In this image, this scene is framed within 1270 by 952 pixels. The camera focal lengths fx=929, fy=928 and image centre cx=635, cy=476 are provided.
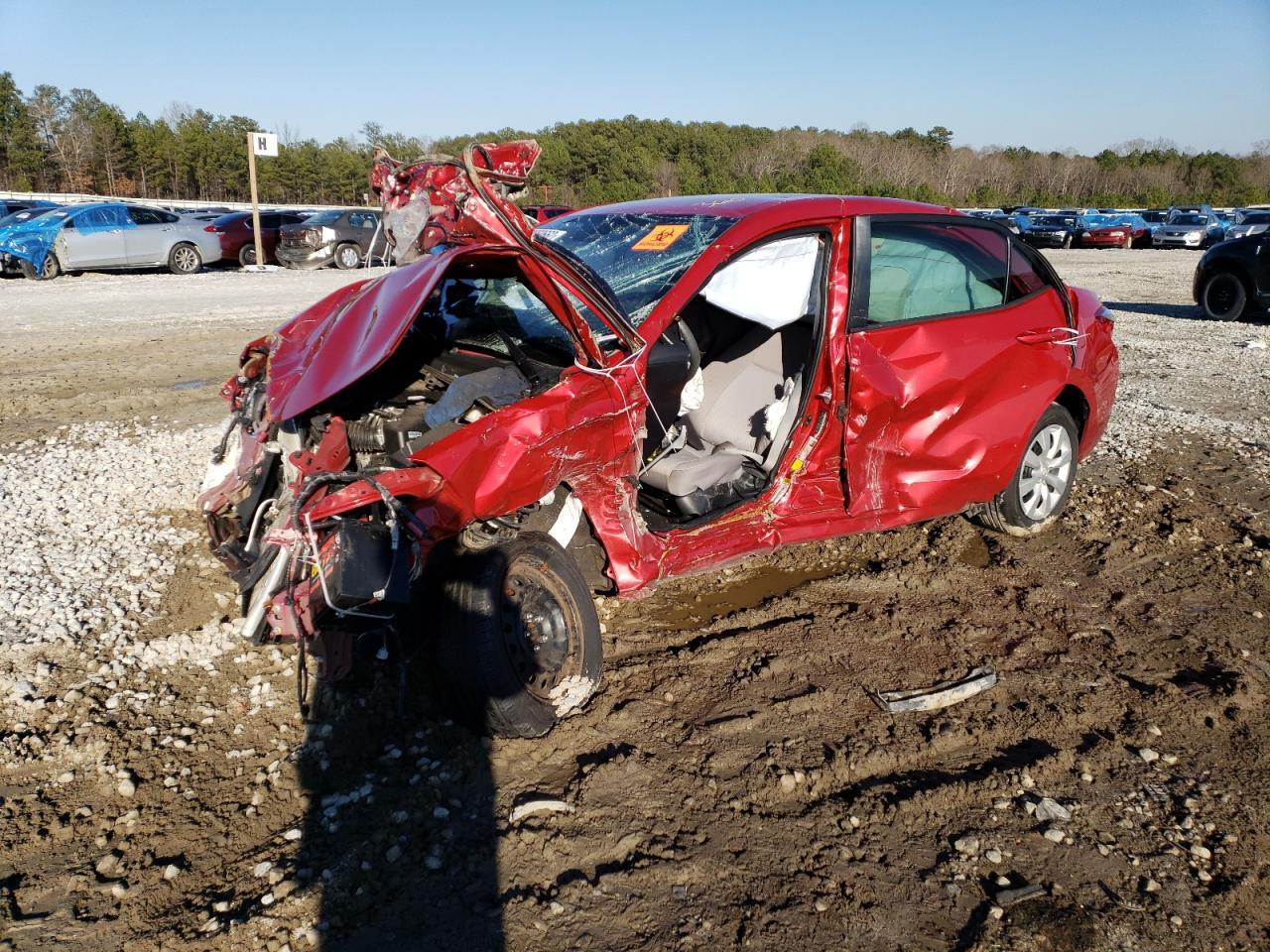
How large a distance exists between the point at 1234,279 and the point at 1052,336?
1062cm

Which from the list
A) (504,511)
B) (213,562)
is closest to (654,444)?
(504,511)

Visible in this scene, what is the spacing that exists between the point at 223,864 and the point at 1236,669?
12.4 ft

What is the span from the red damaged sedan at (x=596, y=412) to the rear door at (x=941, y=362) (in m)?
0.01

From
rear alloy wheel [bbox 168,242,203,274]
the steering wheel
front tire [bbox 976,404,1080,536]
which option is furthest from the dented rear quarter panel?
rear alloy wheel [bbox 168,242,203,274]

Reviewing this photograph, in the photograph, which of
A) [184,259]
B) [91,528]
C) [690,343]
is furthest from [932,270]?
[184,259]

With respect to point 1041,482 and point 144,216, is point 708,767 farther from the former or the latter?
point 144,216

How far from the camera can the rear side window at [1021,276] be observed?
482 cm

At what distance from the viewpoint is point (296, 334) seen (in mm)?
4246

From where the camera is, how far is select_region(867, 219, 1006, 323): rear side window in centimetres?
433

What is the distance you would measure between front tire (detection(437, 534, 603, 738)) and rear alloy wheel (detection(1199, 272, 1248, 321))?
13287 millimetres

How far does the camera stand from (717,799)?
2.94 metres

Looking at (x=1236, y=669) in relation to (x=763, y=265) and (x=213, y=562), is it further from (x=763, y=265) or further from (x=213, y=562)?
(x=213, y=562)

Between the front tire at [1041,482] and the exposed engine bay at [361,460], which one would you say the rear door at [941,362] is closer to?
the front tire at [1041,482]

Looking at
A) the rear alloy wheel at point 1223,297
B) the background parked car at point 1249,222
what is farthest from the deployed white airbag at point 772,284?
the background parked car at point 1249,222
